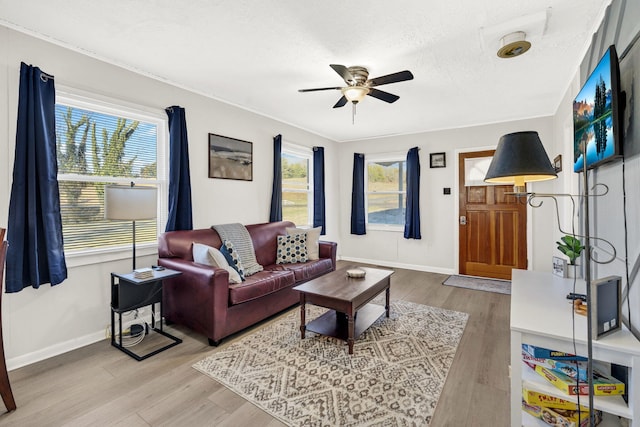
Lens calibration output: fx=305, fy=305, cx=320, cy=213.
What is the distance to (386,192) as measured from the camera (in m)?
5.87

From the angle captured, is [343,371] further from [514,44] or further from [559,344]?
[514,44]

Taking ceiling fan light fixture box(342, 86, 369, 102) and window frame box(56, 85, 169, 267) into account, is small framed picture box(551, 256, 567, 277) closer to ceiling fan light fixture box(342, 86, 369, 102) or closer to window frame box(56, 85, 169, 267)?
ceiling fan light fixture box(342, 86, 369, 102)

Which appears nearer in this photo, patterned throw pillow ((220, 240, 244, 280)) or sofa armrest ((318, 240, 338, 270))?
patterned throw pillow ((220, 240, 244, 280))

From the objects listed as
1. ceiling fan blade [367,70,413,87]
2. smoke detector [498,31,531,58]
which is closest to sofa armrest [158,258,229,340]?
ceiling fan blade [367,70,413,87]

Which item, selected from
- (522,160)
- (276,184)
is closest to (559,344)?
(522,160)

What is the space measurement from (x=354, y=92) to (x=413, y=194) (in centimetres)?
297

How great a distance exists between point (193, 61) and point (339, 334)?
9.09ft

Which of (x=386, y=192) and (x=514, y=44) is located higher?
(x=514, y=44)

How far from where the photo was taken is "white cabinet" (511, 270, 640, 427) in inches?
47.9

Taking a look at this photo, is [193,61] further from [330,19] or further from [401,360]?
[401,360]

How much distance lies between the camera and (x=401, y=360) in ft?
7.84

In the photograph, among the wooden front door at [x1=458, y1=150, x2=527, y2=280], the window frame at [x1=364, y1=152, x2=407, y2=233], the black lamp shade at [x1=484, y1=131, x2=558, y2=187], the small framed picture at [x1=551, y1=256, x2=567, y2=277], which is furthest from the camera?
the window frame at [x1=364, y1=152, x2=407, y2=233]

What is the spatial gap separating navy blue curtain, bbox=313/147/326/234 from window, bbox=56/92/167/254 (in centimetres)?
270

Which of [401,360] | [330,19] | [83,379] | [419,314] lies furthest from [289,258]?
[330,19]
